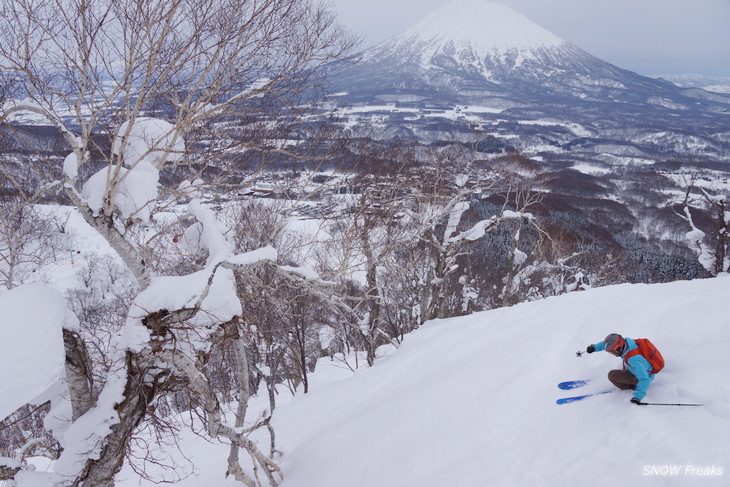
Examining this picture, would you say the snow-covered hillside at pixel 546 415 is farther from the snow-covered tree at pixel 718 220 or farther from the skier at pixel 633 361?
the snow-covered tree at pixel 718 220

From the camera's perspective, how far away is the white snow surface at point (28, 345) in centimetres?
286

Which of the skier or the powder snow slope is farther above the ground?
the skier

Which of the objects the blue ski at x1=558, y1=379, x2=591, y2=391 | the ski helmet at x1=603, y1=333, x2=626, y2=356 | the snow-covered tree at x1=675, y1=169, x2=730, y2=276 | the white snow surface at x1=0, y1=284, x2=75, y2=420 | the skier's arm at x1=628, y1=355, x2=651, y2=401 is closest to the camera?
the white snow surface at x1=0, y1=284, x2=75, y2=420

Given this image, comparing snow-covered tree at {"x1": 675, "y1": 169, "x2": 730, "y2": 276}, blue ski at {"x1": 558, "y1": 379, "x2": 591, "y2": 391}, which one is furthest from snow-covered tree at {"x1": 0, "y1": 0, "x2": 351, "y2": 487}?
snow-covered tree at {"x1": 675, "y1": 169, "x2": 730, "y2": 276}

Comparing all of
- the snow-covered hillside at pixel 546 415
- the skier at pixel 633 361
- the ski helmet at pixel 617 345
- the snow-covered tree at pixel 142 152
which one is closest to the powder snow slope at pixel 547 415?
the snow-covered hillside at pixel 546 415

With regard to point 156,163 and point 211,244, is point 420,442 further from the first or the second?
point 156,163

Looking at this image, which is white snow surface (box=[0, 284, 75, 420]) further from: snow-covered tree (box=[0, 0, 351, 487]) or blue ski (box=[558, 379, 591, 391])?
blue ski (box=[558, 379, 591, 391])

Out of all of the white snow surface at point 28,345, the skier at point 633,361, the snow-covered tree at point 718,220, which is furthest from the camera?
the snow-covered tree at point 718,220

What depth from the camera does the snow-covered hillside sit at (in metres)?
3.20

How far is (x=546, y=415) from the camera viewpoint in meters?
4.20

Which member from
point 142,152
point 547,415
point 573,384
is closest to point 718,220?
point 573,384

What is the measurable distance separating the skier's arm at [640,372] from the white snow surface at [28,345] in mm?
5415

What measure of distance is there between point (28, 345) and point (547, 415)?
5.08 meters

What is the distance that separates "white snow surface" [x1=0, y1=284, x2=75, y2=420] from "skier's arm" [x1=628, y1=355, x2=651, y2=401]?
5415 mm
